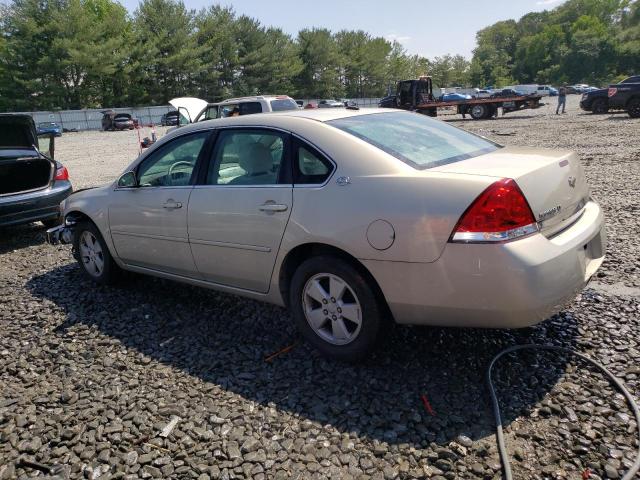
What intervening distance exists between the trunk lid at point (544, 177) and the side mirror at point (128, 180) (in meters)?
2.69

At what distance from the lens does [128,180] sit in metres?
4.30

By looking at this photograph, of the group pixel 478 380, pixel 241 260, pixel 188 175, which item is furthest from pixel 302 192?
pixel 478 380

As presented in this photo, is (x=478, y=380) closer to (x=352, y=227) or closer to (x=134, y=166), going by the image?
(x=352, y=227)

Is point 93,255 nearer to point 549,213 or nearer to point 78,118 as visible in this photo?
point 549,213

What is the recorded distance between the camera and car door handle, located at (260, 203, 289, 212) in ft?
10.4

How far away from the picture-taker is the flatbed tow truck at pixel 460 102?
1080 inches

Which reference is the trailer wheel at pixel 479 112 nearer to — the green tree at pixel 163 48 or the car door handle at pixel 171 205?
the car door handle at pixel 171 205

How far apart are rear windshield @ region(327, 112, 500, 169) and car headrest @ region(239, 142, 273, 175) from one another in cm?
50

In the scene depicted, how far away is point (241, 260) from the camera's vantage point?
3.47m

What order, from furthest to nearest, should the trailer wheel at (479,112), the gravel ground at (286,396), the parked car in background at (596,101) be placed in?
the trailer wheel at (479,112) < the parked car in background at (596,101) < the gravel ground at (286,396)

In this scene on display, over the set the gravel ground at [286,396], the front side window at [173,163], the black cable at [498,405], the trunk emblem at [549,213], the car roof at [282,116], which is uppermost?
the car roof at [282,116]

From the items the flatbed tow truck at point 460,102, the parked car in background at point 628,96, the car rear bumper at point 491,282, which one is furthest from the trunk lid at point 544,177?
the flatbed tow truck at point 460,102

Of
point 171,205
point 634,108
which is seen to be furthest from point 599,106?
point 171,205

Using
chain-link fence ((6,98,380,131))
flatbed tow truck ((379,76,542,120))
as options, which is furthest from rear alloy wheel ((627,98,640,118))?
chain-link fence ((6,98,380,131))
